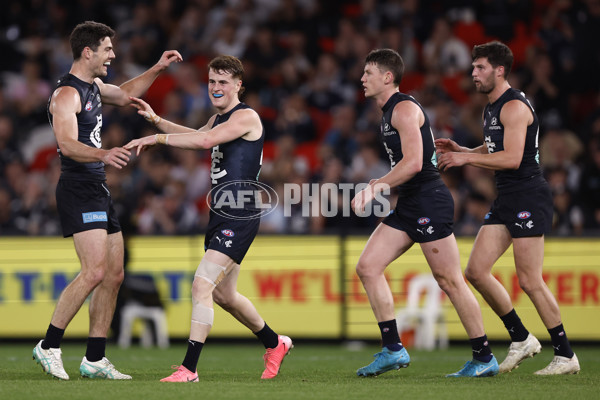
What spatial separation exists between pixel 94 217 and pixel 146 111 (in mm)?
1005

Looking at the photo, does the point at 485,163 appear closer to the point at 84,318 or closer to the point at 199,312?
the point at 199,312

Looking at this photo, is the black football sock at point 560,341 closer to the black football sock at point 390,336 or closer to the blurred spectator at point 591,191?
the black football sock at point 390,336

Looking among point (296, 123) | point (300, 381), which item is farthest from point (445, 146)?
point (296, 123)

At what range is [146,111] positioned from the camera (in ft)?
25.8

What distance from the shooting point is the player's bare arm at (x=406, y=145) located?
727cm

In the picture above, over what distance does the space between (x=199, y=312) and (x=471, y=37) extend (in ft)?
32.0

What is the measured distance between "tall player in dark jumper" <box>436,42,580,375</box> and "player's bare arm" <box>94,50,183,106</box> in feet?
8.62

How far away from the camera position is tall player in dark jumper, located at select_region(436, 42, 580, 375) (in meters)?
7.83

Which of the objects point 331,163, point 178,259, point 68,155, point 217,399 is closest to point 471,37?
point 331,163

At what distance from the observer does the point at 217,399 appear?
614 centimetres

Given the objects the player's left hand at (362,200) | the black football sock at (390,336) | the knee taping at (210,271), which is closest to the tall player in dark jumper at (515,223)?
the black football sock at (390,336)

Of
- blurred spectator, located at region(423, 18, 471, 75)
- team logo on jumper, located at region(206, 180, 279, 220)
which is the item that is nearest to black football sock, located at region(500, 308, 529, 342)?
team logo on jumper, located at region(206, 180, 279, 220)

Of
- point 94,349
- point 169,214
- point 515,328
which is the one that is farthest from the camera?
point 169,214

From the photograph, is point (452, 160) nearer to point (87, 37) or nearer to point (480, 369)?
point (480, 369)
